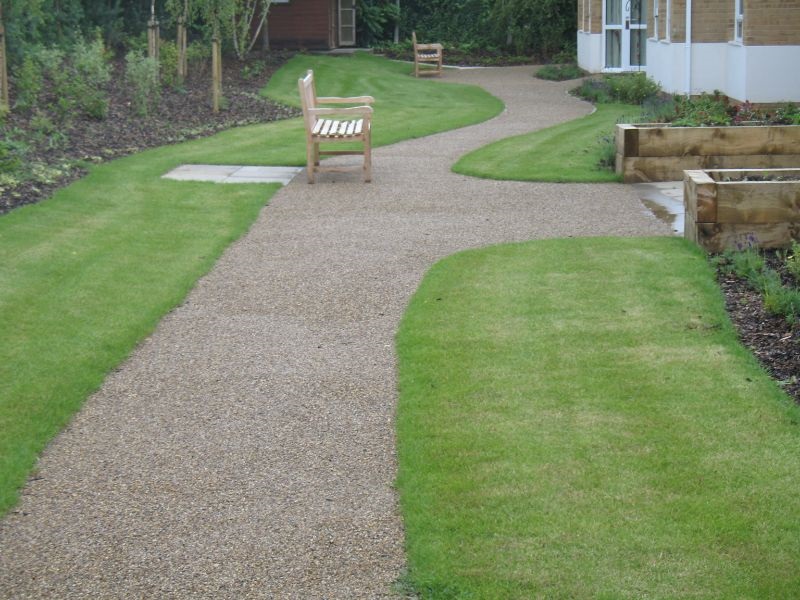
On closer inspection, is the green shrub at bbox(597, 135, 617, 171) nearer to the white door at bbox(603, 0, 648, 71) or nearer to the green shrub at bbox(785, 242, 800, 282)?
the green shrub at bbox(785, 242, 800, 282)

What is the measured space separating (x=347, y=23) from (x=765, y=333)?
33.4 meters

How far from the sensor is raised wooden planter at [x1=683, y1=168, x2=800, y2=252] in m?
9.69

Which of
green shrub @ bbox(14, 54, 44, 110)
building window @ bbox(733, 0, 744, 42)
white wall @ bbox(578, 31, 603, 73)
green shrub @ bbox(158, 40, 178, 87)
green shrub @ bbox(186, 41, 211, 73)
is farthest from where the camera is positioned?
white wall @ bbox(578, 31, 603, 73)

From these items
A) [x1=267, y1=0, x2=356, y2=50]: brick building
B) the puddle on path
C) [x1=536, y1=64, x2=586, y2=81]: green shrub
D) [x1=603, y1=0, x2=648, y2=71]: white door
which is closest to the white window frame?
[x1=603, y1=0, x2=648, y2=71]: white door

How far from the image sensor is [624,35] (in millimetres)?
28344

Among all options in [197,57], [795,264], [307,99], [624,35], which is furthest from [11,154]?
[624,35]

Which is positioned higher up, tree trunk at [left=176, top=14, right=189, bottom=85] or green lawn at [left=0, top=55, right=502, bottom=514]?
tree trunk at [left=176, top=14, right=189, bottom=85]

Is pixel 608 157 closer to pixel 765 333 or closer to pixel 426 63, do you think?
pixel 765 333

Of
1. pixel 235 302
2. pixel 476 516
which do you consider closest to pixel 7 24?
pixel 235 302

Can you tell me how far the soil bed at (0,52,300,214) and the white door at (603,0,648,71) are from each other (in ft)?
27.9

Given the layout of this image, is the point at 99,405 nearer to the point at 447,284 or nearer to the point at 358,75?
the point at 447,284

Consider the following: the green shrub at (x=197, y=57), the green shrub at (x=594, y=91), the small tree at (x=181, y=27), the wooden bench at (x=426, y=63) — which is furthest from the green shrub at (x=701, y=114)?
the wooden bench at (x=426, y=63)

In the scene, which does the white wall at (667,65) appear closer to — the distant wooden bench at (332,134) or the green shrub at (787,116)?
the green shrub at (787,116)

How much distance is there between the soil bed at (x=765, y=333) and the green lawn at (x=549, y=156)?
5206 millimetres
